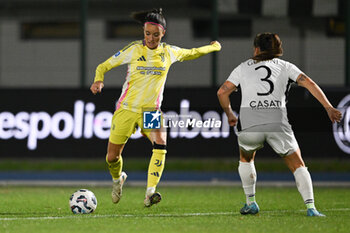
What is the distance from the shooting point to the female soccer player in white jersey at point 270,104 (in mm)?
8859

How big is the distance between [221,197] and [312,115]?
4.80m

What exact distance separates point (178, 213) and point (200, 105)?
679cm

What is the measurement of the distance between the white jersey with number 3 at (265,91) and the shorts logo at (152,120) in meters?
1.23

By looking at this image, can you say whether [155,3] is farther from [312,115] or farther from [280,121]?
[280,121]

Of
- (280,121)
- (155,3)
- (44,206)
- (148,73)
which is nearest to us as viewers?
(280,121)

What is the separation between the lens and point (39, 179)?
1582 centimetres

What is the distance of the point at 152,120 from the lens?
9781 mm

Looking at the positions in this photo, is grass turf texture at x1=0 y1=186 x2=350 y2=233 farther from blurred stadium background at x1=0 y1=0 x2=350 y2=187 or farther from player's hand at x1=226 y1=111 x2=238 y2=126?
blurred stadium background at x1=0 y1=0 x2=350 y2=187

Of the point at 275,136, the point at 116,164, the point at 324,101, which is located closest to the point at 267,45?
the point at 324,101

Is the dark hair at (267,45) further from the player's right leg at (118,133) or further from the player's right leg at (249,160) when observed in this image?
the player's right leg at (118,133)

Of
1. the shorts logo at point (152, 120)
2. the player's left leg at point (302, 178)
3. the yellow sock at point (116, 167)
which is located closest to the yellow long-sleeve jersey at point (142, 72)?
the shorts logo at point (152, 120)

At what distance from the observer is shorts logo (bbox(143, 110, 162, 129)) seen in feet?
32.1

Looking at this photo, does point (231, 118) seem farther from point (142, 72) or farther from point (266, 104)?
point (142, 72)

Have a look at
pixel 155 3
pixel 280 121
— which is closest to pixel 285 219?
pixel 280 121
